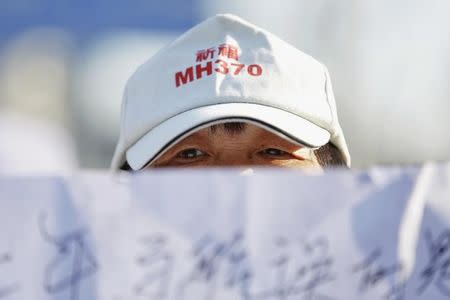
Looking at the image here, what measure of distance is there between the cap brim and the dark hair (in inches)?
1.4

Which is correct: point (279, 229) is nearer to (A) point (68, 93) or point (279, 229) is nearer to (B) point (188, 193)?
(B) point (188, 193)

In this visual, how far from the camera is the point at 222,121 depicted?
146cm

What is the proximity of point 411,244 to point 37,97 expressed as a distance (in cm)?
1450

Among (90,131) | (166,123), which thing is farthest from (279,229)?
(90,131)

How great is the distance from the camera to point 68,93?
15172mm

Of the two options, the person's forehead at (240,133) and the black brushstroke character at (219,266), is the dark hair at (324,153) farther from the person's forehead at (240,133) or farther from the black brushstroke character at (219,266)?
the black brushstroke character at (219,266)

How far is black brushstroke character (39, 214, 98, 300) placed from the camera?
1042 mm

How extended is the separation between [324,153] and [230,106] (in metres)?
0.23

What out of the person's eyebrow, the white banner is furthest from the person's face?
the white banner

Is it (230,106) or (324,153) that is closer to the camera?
(230,106)

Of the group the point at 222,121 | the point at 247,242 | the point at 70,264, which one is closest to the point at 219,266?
the point at 247,242

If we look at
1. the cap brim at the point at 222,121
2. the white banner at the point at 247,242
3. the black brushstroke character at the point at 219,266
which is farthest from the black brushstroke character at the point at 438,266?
the cap brim at the point at 222,121

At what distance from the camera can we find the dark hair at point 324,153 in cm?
152

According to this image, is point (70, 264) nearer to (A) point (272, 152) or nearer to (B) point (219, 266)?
(B) point (219, 266)
